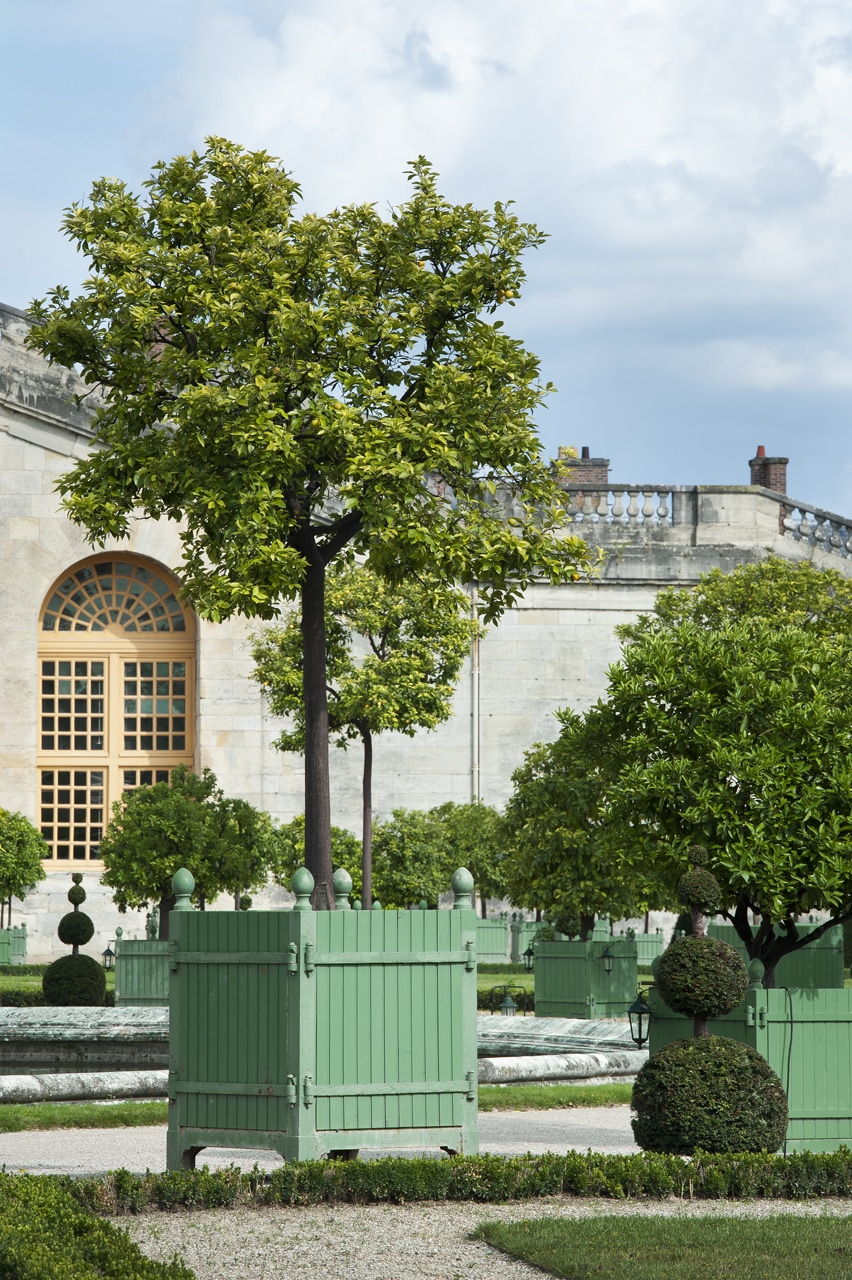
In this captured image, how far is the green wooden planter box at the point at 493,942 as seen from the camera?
37.3 meters

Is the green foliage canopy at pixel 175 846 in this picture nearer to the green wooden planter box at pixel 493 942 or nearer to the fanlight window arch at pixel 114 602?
the green wooden planter box at pixel 493 942

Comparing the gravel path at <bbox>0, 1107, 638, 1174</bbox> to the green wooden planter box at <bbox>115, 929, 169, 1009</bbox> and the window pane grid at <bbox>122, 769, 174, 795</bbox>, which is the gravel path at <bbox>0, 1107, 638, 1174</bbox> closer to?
the green wooden planter box at <bbox>115, 929, 169, 1009</bbox>

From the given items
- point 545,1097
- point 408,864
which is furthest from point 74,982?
point 545,1097

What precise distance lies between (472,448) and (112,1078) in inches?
295

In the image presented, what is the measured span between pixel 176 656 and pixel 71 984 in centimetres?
1550

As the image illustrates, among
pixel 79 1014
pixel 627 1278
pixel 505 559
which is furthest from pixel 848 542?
pixel 627 1278

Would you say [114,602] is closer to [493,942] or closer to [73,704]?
[73,704]

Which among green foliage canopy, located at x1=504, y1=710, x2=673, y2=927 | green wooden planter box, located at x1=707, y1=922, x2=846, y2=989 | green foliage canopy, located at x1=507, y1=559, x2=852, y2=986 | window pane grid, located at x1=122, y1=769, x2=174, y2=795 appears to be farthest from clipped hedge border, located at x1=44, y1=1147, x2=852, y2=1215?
window pane grid, located at x1=122, y1=769, x2=174, y2=795

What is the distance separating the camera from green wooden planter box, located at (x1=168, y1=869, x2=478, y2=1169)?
11422 mm

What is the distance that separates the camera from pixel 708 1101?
11688mm

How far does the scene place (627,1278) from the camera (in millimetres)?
8539

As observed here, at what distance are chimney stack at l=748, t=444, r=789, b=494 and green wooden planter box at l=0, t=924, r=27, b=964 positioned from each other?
23661 mm

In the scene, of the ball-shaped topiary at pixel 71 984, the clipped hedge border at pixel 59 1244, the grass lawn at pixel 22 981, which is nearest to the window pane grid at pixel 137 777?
the grass lawn at pixel 22 981

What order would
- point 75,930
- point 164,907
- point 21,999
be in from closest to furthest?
point 21,999 → point 75,930 → point 164,907
